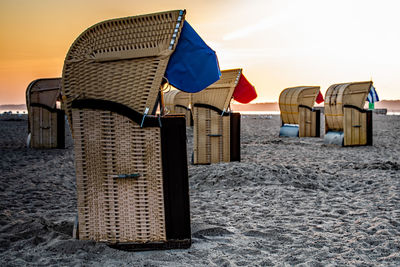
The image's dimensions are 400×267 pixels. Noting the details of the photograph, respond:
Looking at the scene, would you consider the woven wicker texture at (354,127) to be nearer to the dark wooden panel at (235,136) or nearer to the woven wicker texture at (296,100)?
the woven wicker texture at (296,100)

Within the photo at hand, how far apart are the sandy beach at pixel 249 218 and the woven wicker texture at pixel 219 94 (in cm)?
172

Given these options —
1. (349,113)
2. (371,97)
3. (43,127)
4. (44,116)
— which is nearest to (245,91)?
(349,113)

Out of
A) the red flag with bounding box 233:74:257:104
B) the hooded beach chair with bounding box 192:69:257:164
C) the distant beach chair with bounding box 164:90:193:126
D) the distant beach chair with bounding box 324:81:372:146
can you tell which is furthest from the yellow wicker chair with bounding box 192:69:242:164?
the distant beach chair with bounding box 164:90:193:126

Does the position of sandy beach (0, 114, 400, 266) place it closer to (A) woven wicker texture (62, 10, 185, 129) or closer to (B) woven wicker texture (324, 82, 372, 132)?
(A) woven wicker texture (62, 10, 185, 129)

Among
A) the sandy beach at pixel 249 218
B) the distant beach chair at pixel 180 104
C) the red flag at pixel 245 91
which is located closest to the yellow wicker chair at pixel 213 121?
the sandy beach at pixel 249 218

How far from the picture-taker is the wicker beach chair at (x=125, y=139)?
136 inches

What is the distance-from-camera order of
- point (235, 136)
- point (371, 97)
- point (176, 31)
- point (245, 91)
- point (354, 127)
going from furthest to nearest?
point (371, 97), point (354, 127), point (245, 91), point (235, 136), point (176, 31)

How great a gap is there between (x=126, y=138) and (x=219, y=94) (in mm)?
6100

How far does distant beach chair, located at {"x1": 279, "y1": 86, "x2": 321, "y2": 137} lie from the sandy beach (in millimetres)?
8893

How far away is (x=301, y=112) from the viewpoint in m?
18.3

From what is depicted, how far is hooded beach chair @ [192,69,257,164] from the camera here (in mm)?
9336

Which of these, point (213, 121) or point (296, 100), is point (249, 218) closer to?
point (213, 121)

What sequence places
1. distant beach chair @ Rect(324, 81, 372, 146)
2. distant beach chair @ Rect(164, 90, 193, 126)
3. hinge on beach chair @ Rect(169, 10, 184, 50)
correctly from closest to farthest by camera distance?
1. hinge on beach chair @ Rect(169, 10, 184, 50)
2. distant beach chair @ Rect(324, 81, 372, 146)
3. distant beach chair @ Rect(164, 90, 193, 126)

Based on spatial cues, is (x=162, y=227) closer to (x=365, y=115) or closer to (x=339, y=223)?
(x=339, y=223)
